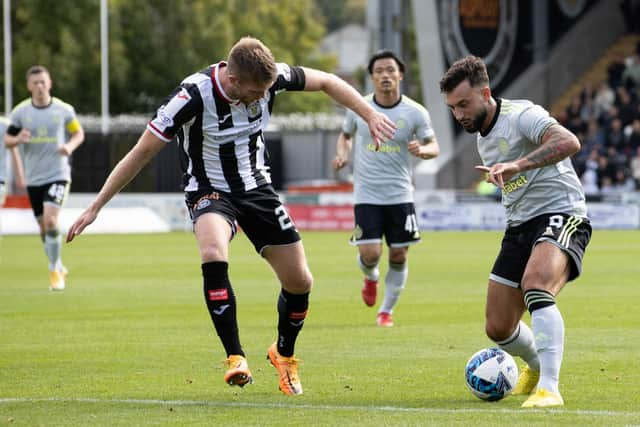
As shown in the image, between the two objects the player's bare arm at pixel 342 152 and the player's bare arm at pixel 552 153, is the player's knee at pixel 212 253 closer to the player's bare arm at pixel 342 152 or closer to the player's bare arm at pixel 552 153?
the player's bare arm at pixel 552 153

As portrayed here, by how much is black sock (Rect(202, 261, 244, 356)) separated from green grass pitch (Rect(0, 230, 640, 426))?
16.5 inches

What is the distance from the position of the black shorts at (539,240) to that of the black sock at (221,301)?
1677 millimetres

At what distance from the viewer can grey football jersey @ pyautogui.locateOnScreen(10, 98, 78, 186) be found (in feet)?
57.7

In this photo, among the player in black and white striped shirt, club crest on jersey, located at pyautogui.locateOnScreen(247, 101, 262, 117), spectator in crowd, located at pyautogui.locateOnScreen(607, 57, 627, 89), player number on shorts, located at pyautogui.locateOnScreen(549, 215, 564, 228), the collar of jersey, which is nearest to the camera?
player number on shorts, located at pyautogui.locateOnScreen(549, 215, 564, 228)

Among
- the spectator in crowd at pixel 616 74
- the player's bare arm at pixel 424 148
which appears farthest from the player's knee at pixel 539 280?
the spectator in crowd at pixel 616 74

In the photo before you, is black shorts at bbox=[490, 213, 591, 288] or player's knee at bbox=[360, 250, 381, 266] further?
player's knee at bbox=[360, 250, 381, 266]

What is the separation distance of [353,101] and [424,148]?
435 cm

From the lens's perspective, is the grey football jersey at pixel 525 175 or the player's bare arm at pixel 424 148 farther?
the player's bare arm at pixel 424 148

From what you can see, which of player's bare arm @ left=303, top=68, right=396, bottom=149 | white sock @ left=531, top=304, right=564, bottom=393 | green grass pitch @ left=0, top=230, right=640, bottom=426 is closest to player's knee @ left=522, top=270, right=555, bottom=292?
white sock @ left=531, top=304, right=564, bottom=393

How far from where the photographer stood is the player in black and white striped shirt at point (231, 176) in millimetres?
8414

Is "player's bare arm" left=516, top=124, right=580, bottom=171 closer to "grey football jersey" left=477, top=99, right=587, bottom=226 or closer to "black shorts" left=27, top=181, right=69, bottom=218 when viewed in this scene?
"grey football jersey" left=477, top=99, right=587, bottom=226

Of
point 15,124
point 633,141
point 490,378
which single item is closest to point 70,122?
point 15,124

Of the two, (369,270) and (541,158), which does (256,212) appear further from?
(369,270)

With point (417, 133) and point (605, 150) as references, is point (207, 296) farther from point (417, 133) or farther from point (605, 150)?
point (605, 150)
